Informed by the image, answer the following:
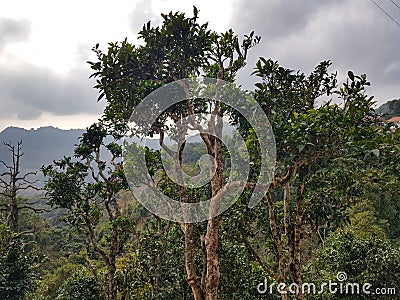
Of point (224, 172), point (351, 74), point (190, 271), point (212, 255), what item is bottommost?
point (190, 271)

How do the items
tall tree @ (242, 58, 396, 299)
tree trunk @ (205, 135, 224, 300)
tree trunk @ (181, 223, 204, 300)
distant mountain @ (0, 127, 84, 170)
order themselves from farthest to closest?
1. distant mountain @ (0, 127, 84, 170)
2. tree trunk @ (181, 223, 204, 300)
3. tree trunk @ (205, 135, 224, 300)
4. tall tree @ (242, 58, 396, 299)

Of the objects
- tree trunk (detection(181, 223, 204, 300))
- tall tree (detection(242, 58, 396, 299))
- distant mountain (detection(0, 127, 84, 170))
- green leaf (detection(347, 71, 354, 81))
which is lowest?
tree trunk (detection(181, 223, 204, 300))

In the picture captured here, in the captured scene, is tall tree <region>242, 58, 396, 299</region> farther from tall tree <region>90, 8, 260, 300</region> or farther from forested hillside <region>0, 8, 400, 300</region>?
tall tree <region>90, 8, 260, 300</region>

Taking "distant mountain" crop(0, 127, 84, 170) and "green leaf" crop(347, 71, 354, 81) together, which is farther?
"distant mountain" crop(0, 127, 84, 170)

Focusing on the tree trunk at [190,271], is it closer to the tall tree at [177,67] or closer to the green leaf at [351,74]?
the tall tree at [177,67]

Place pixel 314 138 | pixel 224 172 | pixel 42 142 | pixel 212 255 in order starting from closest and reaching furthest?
pixel 314 138 → pixel 212 255 → pixel 224 172 → pixel 42 142

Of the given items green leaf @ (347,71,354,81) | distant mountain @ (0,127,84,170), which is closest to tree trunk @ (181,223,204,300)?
green leaf @ (347,71,354,81)

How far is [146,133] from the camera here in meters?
3.88

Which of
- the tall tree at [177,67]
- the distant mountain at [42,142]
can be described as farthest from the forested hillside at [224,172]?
the distant mountain at [42,142]

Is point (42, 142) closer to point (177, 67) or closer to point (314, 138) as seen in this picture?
point (177, 67)

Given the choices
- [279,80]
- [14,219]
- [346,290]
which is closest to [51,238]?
[14,219]

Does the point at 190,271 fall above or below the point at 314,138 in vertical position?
below

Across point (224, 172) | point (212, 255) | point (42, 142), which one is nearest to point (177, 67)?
point (224, 172)

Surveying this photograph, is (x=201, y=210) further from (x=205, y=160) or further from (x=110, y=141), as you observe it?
(x=110, y=141)
